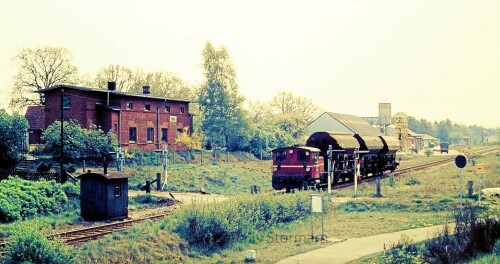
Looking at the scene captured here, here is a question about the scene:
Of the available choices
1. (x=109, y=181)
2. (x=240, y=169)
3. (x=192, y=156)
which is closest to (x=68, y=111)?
(x=192, y=156)

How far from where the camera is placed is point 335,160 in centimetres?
3403

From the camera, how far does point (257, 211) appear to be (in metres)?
20.1

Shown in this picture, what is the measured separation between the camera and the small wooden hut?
880 inches

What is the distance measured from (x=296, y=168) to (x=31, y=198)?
14.3 m

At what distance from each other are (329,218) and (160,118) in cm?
2985

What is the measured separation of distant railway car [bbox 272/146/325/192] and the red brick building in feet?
61.4

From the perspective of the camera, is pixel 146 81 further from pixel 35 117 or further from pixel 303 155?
pixel 303 155

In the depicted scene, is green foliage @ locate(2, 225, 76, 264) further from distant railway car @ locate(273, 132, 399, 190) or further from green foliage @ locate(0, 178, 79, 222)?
distant railway car @ locate(273, 132, 399, 190)

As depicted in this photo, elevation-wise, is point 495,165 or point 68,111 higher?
point 68,111

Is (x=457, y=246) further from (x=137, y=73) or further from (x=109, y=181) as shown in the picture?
(x=137, y=73)

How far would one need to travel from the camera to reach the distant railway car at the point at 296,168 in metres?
30.5

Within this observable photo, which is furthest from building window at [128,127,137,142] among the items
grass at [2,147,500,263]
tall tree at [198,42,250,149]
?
grass at [2,147,500,263]

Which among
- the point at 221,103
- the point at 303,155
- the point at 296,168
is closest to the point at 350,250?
the point at 296,168

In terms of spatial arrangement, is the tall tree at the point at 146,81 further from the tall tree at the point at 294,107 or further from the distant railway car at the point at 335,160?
the distant railway car at the point at 335,160
